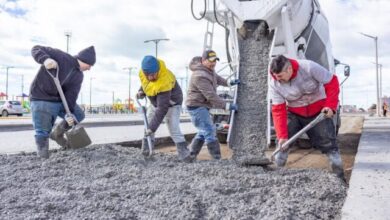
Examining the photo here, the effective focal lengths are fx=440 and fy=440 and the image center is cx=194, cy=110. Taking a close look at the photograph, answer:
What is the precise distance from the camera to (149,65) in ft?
16.6

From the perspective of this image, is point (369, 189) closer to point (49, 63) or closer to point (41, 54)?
point (49, 63)

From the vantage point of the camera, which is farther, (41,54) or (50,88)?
(50,88)

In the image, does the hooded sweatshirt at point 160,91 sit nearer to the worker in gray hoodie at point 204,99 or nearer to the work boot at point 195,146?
the worker in gray hoodie at point 204,99

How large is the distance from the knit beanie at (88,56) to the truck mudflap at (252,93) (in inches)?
90.6

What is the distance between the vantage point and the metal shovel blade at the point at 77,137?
5.43 meters

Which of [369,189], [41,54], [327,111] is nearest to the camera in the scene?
[369,189]

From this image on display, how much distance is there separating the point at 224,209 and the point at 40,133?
299 centimetres

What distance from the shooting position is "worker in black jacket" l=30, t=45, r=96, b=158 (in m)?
5.20

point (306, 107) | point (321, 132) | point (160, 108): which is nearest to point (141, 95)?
point (160, 108)

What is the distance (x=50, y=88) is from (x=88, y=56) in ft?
2.11

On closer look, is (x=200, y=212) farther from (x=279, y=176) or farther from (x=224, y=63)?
(x=224, y=63)

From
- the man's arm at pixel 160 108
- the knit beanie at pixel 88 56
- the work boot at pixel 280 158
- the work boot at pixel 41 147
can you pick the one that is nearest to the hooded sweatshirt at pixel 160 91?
the man's arm at pixel 160 108

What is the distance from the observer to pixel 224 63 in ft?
26.8

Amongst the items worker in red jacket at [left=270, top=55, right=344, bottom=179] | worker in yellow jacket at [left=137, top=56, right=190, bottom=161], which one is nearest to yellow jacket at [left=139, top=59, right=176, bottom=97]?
worker in yellow jacket at [left=137, top=56, right=190, bottom=161]
